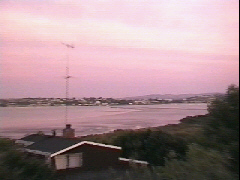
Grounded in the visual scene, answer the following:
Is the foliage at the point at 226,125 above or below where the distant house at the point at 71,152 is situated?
above

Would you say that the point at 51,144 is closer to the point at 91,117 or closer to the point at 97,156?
the point at 97,156

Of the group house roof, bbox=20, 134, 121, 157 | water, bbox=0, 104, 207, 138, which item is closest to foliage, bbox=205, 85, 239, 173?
water, bbox=0, 104, 207, 138

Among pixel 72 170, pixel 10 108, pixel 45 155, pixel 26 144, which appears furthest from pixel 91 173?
pixel 10 108

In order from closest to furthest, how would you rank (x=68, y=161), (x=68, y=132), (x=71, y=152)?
(x=68, y=161) < (x=71, y=152) < (x=68, y=132)

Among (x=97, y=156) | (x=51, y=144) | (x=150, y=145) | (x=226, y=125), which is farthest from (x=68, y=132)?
(x=226, y=125)

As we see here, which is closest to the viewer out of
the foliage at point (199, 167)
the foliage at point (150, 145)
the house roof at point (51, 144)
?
the foliage at point (199, 167)

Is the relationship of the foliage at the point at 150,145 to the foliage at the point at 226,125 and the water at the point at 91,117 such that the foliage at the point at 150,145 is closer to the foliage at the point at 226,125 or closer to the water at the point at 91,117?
the water at the point at 91,117

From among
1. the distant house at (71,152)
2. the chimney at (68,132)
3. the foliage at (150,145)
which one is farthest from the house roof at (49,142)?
the foliage at (150,145)
